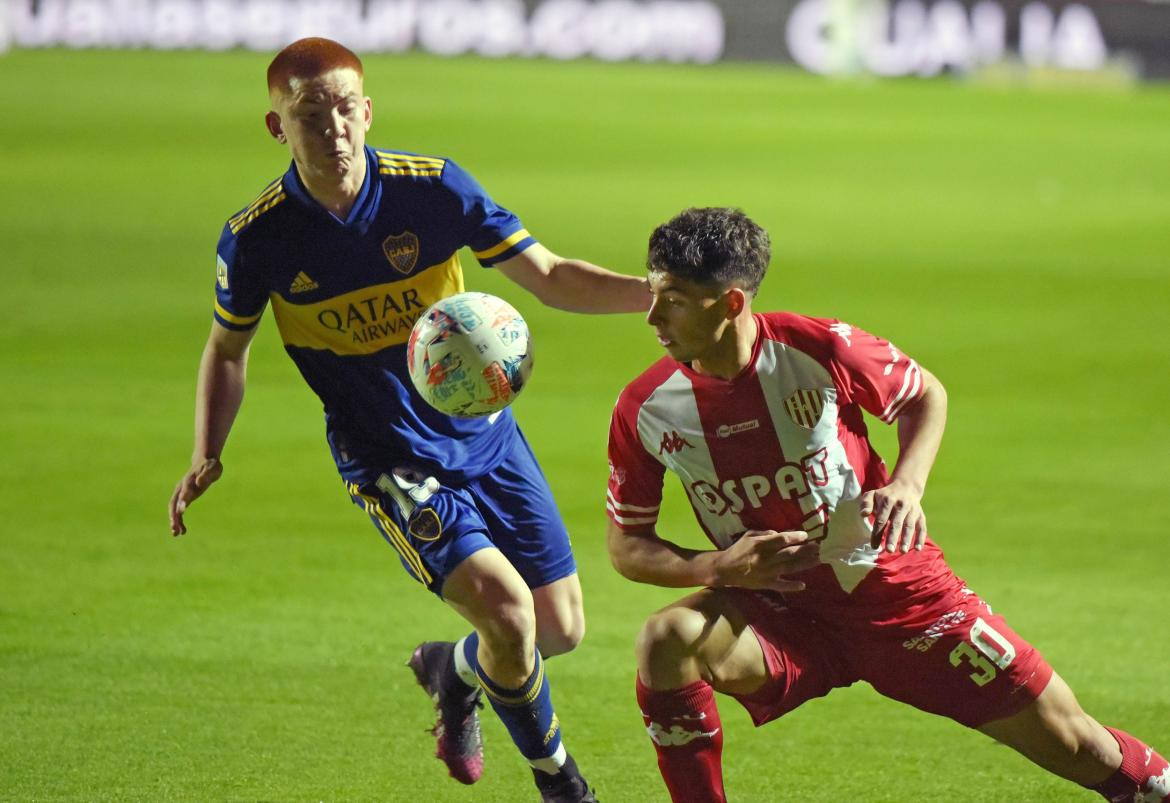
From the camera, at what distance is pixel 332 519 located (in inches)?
364

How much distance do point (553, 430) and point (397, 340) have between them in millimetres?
5706

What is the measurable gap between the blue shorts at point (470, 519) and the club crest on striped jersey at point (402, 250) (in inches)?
25.5

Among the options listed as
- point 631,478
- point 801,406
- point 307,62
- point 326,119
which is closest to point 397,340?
point 326,119

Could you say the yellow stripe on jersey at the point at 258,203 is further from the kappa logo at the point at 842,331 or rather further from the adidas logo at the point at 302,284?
the kappa logo at the point at 842,331

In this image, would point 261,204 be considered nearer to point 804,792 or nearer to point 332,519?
point 804,792

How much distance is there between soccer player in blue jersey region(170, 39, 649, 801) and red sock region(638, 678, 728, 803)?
→ 26.8 inches

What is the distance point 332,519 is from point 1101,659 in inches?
161

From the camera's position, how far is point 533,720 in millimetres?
5332

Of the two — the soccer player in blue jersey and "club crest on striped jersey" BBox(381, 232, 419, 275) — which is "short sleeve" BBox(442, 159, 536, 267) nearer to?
the soccer player in blue jersey

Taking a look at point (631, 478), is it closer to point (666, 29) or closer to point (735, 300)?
point (735, 300)

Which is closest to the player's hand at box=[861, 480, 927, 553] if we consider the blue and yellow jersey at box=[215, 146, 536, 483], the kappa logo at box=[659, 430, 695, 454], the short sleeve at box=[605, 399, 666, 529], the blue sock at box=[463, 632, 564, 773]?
the kappa logo at box=[659, 430, 695, 454]

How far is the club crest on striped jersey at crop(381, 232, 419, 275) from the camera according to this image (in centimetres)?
570

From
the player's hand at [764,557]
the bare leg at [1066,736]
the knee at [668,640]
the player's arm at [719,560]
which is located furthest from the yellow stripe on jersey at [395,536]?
the bare leg at [1066,736]

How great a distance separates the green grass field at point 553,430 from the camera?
6.03 meters
